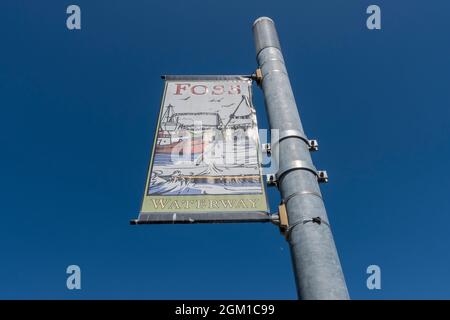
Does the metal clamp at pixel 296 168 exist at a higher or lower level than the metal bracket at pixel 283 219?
higher

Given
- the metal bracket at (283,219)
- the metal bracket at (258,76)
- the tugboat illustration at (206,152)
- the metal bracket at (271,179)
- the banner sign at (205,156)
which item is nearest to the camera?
the metal bracket at (283,219)

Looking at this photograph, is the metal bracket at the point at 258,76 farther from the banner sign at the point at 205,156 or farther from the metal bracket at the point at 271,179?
the metal bracket at the point at 271,179

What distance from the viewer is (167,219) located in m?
6.38

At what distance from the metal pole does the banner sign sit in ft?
1.70

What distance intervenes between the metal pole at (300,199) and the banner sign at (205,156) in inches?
20.5

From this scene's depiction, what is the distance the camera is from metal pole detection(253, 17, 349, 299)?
208 inches

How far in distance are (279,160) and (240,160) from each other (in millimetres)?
844

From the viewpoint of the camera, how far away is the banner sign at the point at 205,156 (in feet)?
21.7

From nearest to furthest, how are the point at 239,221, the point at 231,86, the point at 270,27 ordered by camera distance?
the point at 239,221 → the point at 231,86 → the point at 270,27

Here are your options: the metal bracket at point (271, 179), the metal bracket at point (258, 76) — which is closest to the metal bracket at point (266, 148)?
the metal bracket at point (271, 179)
